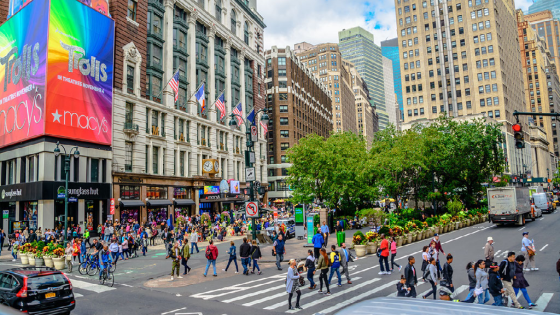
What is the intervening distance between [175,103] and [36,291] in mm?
38927

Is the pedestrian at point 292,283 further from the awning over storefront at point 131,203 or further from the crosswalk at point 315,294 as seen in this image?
the awning over storefront at point 131,203

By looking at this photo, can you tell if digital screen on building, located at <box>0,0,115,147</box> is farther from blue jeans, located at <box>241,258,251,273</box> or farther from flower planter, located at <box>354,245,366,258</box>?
flower planter, located at <box>354,245,366,258</box>

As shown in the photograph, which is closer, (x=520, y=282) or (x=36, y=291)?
(x=36, y=291)

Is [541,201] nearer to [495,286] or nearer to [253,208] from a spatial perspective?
[253,208]

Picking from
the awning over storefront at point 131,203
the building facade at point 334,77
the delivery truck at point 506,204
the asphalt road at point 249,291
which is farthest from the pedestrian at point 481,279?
the building facade at point 334,77

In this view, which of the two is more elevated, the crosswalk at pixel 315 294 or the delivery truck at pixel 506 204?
the delivery truck at pixel 506 204

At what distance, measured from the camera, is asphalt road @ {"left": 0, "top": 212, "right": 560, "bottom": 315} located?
1253cm

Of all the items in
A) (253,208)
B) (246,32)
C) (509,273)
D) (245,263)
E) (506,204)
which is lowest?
(245,263)

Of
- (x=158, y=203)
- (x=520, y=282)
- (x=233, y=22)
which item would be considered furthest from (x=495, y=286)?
(x=233, y=22)

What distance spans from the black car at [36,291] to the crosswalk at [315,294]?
4.56 metres

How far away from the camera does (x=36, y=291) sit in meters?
11.2

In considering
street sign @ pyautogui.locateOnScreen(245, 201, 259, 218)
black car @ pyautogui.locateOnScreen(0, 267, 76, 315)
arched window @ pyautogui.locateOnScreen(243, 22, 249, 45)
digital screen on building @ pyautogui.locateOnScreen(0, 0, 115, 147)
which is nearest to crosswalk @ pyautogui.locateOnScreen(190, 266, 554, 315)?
black car @ pyautogui.locateOnScreen(0, 267, 76, 315)

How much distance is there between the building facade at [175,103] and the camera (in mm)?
40750

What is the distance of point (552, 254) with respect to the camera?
20094 millimetres
